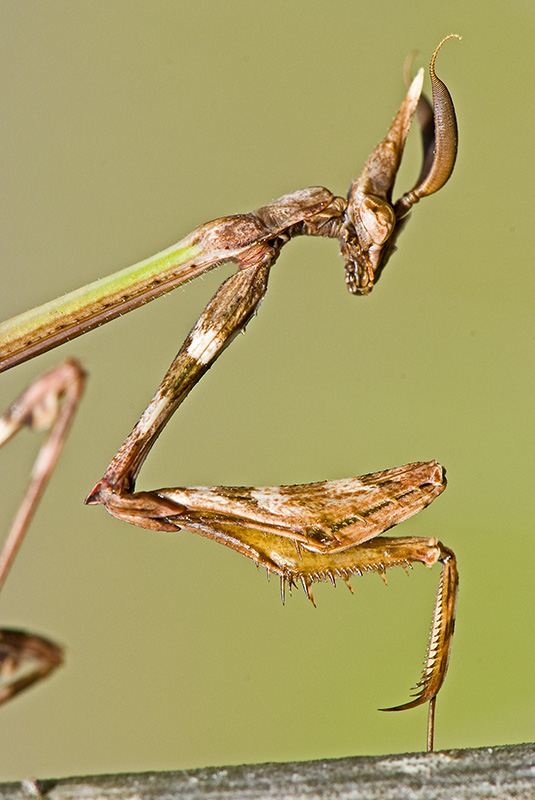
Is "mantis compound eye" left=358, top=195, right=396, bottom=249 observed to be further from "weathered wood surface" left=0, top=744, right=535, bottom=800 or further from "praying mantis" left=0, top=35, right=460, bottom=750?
"weathered wood surface" left=0, top=744, right=535, bottom=800

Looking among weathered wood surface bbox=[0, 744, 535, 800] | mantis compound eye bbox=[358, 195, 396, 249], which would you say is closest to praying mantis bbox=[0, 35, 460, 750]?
mantis compound eye bbox=[358, 195, 396, 249]

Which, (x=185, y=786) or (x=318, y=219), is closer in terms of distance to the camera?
(x=185, y=786)

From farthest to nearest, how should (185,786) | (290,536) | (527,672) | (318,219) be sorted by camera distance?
(527,672) → (318,219) → (290,536) → (185,786)

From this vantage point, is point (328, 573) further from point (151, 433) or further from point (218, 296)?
point (218, 296)

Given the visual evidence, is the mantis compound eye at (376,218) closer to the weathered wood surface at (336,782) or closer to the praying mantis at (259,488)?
the praying mantis at (259,488)

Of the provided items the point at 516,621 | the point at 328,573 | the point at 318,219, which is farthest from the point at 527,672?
the point at 318,219

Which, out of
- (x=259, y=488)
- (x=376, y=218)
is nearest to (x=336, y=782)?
(x=259, y=488)

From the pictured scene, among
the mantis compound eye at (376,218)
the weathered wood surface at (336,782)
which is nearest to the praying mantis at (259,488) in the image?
the mantis compound eye at (376,218)
